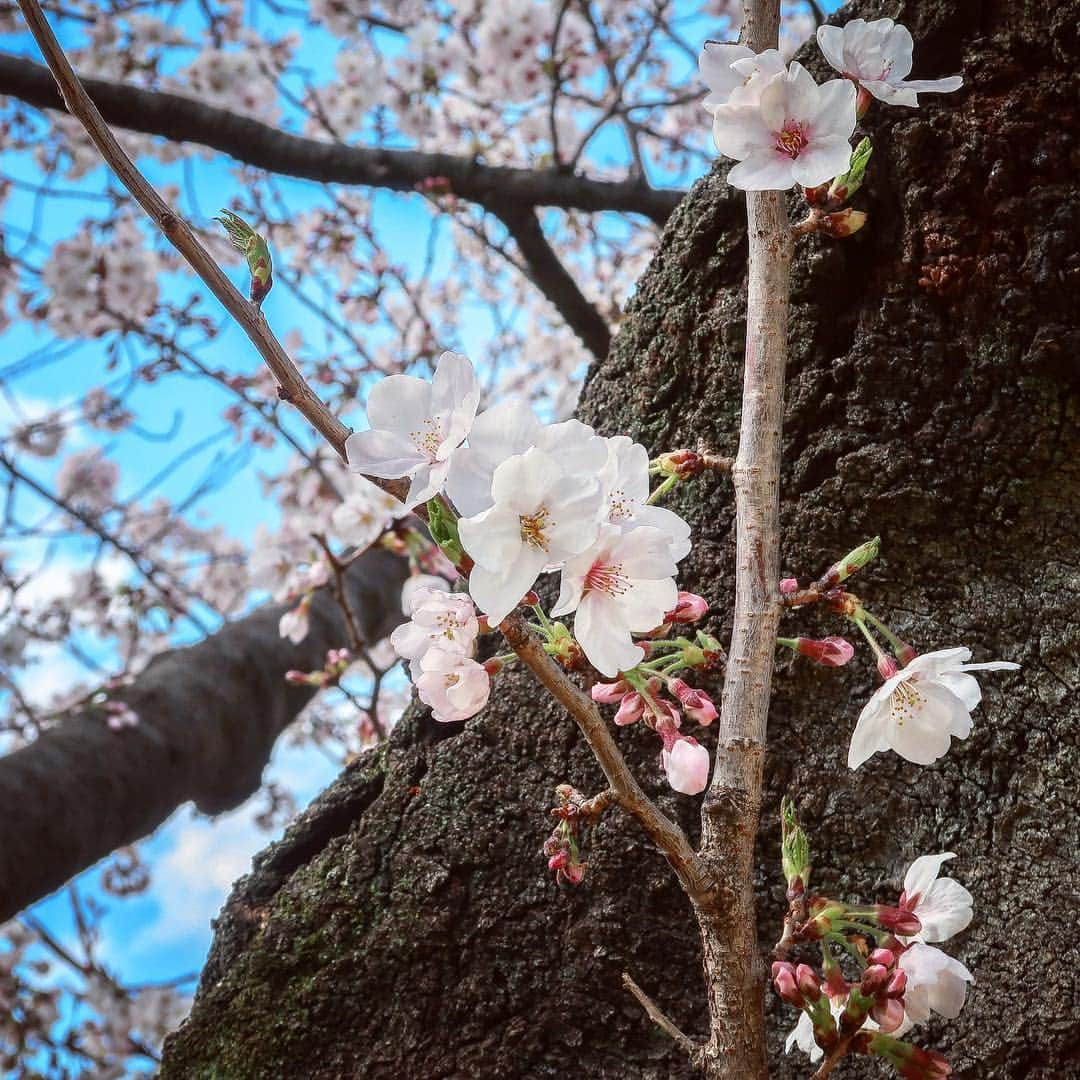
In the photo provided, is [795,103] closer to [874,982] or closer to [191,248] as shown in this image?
[191,248]

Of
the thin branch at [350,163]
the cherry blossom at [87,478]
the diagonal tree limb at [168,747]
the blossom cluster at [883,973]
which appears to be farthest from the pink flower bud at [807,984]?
the cherry blossom at [87,478]

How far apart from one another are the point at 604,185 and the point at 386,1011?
192cm

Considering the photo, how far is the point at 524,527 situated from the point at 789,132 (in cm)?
45

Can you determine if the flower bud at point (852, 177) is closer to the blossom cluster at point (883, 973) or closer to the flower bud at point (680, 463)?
the flower bud at point (680, 463)

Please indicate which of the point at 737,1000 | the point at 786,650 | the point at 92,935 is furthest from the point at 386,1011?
the point at 92,935

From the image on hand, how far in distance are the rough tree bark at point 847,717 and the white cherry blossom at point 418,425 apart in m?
0.37

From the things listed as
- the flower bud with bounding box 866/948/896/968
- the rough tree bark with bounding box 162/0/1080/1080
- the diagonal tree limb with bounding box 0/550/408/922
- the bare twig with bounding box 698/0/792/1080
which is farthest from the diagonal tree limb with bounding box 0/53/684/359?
the flower bud with bounding box 866/948/896/968

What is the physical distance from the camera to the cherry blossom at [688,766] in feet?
1.98

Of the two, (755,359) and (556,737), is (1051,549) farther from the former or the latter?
(556,737)

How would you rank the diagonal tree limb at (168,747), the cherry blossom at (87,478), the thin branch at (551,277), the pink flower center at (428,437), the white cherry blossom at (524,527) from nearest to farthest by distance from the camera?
the white cherry blossom at (524,527)
the pink flower center at (428,437)
the diagonal tree limb at (168,747)
the thin branch at (551,277)
the cherry blossom at (87,478)

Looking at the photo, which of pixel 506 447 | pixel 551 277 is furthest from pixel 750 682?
pixel 551 277

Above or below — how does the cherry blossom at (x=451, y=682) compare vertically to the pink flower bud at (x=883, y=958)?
above

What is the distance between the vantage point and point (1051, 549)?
810 mm

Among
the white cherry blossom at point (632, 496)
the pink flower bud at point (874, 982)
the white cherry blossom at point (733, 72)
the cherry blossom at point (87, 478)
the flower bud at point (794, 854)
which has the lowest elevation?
the pink flower bud at point (874, 982)
